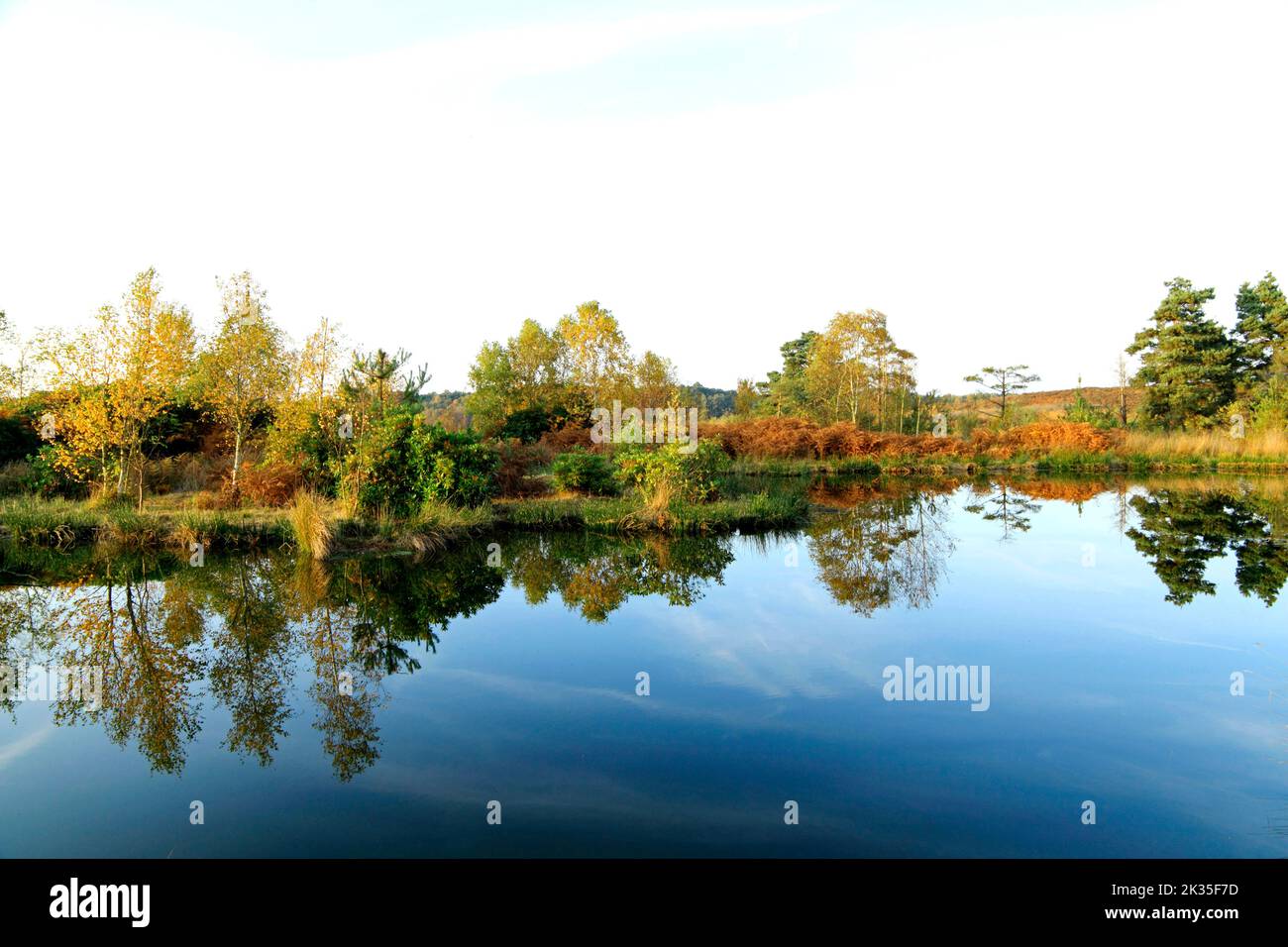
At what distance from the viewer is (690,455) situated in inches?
631

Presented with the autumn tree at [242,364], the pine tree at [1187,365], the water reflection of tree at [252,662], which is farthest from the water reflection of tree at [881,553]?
the pine tree at [1187,365]

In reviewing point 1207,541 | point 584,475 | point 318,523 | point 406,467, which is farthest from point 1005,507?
point 318,523

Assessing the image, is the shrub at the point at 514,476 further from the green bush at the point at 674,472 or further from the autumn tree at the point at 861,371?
the autumn tree at the point at 861,371

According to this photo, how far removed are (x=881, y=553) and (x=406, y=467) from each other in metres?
8.64

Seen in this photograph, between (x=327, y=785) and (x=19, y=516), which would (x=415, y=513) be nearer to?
(x=19, y=516)

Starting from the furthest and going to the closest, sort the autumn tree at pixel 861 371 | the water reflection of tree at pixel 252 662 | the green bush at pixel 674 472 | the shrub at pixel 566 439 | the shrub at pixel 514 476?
1. the autumn tree at pixel 861 371
2. the shrub at pixel 566 439
3. the shrub at pixel 514 476
4. the green bush at pixel 674 472
5. the water reflection of tree at pixel 252 662

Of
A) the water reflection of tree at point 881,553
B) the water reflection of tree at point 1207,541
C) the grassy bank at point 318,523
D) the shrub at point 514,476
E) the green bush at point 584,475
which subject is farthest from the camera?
the shrub at point 514,476

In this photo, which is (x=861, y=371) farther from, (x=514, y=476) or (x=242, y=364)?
(x=242, y=364)

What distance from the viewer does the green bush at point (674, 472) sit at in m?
15.4

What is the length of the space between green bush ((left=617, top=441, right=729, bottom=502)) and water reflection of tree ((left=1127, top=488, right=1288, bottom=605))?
319 inches

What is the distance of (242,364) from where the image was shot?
16.0m

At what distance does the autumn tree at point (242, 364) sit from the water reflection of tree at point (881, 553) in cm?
1217
